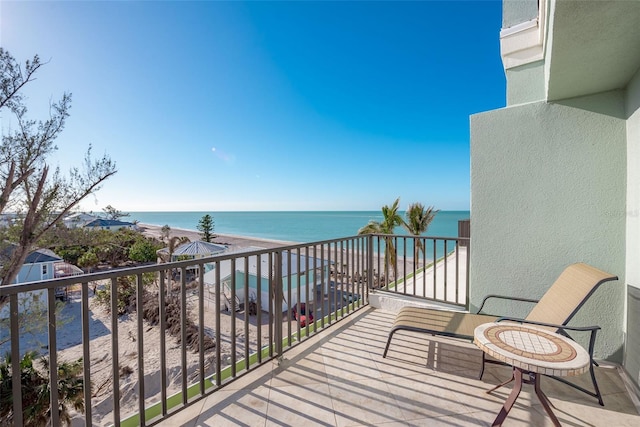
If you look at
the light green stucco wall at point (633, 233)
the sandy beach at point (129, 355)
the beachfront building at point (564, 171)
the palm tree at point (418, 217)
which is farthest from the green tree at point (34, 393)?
the palm tree at point (418, 217)

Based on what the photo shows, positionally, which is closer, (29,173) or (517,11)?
(517,11)

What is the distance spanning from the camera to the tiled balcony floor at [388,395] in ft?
5.62

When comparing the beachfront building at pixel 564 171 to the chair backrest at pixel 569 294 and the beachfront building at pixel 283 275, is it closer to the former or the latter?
the chair backrest at pixel 569 294

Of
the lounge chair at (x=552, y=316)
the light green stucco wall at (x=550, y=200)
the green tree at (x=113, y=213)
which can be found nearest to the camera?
the lounge chair at (x=552, y=316)

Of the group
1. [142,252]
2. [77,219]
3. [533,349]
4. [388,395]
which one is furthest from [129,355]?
[142,252]

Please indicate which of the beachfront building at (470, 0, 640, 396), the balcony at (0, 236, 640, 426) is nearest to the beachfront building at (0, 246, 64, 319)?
the balcony at (0, 236, 640, 426)

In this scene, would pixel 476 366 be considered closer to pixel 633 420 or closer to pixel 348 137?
pixel 633 420

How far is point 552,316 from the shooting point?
2.08 meters

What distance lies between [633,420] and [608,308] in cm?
105

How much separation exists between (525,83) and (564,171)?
124 cm

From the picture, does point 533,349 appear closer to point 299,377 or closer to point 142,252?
point 299,377

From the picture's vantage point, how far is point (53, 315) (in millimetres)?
1275

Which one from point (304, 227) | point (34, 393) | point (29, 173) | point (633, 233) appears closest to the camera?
point (633, 233)

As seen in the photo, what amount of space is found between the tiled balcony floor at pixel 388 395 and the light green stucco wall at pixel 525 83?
9.16 ft
